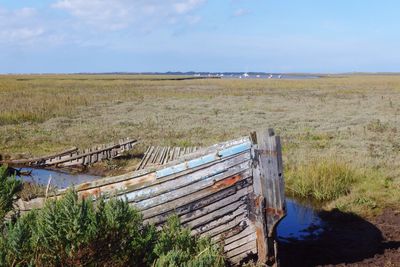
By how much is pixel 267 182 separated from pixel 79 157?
1021cm

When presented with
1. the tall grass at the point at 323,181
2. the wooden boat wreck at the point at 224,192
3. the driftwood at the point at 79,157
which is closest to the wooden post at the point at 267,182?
the wooden boat wreck at the point at 224,192

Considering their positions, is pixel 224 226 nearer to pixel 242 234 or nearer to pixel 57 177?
pixel 242 234

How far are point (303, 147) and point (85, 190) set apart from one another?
40.5 feet

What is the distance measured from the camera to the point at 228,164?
282 inches

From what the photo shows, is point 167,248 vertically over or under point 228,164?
under

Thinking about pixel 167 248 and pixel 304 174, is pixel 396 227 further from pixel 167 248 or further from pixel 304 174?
pixel 167 248

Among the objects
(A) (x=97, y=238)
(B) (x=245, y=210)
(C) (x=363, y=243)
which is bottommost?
(C) (x=363, y=243)

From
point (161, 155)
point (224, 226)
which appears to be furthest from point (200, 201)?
point (161, 155)

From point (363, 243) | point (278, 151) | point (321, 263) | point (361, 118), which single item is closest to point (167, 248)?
point (278, 151)

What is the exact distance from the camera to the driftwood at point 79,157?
53.2 feet

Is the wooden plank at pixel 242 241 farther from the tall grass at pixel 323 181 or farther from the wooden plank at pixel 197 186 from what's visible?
the tall grass at pixel 323 181

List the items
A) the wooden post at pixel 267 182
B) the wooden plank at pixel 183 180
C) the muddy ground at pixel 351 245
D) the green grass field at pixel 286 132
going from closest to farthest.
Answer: the wooden plank at pixel 183 180, the wooden post at pixel 267 182, the muddy ground at pixel 351 245, the green grass field at pixel 286 132

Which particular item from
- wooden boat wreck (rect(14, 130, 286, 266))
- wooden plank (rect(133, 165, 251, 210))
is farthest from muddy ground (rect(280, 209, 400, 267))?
wooden plank (rect(133, 165, 251, 210))

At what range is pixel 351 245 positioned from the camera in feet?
30.5
